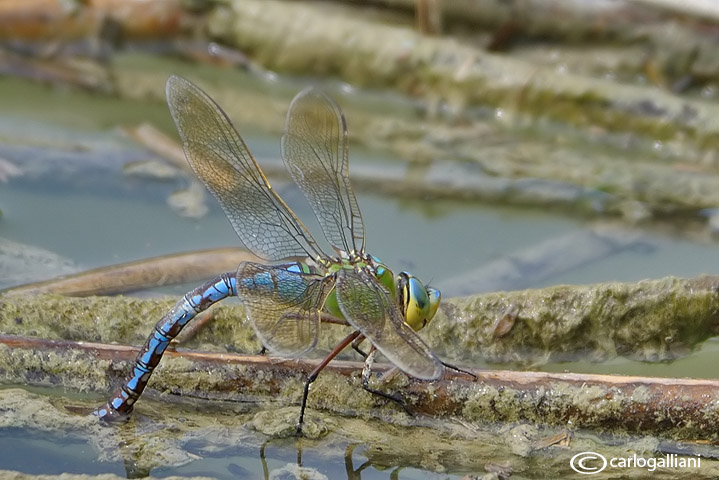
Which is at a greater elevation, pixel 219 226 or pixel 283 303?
pixel 219 226

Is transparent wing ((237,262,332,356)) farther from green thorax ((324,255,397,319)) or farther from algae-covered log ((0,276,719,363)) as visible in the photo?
algae-covered log ((0,276,719,363))

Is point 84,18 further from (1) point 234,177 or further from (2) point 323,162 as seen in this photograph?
(2) point 323,162

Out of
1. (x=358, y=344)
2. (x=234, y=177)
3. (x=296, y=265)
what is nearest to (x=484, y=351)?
(x=358, y=344)

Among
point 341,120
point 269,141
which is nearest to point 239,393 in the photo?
point 341,120

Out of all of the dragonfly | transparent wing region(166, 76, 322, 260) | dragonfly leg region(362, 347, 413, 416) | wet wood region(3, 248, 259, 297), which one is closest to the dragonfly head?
the dragonfly

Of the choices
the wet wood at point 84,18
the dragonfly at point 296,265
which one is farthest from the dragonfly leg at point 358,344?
the wet wood at point 84,18

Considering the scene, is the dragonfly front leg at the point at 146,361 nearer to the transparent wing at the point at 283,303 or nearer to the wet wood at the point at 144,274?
the transparent wing at the point at 283,303

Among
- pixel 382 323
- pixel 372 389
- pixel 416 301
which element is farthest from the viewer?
pixel 416 301
